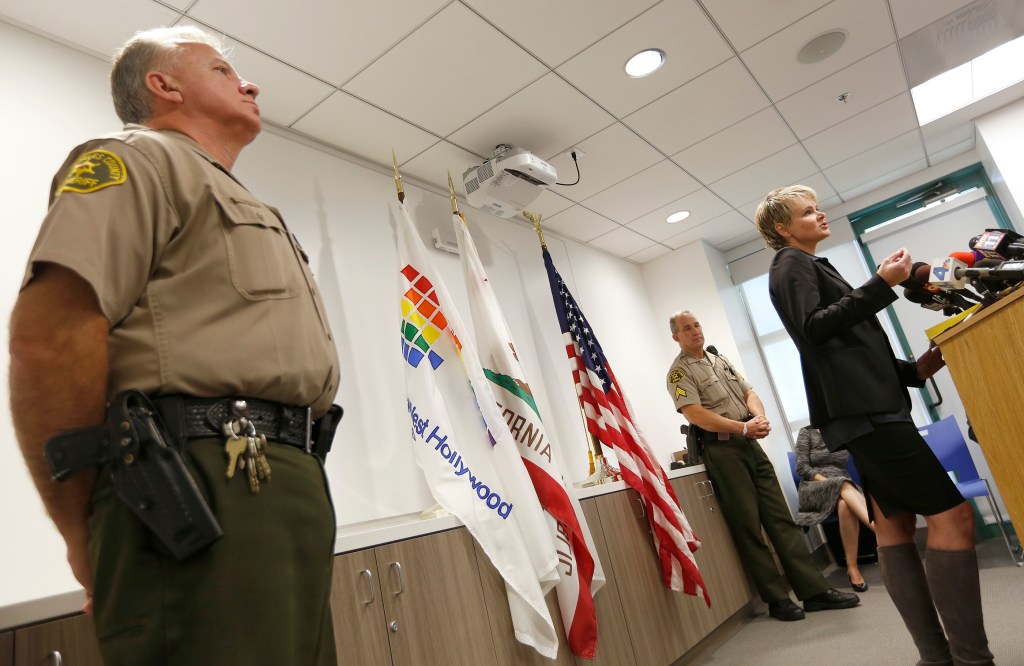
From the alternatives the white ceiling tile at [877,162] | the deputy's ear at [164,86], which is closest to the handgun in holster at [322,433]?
the deputy's ear at [164,86]

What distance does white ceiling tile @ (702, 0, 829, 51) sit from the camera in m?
2.86

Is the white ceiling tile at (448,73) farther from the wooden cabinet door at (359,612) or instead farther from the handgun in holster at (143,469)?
the handgun in holster at (143,469)

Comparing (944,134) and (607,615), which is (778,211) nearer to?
(607,615)

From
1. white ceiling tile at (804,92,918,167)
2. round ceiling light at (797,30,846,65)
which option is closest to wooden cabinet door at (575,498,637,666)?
round ceiling light at (797,30,846,65)

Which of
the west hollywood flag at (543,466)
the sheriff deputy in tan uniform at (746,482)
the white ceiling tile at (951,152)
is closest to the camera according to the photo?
the west hollywood flag at (543,466)

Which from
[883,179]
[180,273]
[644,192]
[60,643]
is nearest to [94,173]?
[180,273]

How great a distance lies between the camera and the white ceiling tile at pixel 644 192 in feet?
13.8

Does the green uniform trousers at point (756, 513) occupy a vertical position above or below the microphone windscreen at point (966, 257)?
below

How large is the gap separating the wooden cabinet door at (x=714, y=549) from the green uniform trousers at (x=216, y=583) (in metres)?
2.78

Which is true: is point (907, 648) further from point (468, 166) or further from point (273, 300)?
point (468, 166)

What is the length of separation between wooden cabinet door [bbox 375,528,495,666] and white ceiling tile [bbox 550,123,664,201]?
2.43 m

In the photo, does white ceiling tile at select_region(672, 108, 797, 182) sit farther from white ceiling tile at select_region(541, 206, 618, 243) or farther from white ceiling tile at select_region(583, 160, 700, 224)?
white ceiling tile at select_region(541, 206, 618, 243)

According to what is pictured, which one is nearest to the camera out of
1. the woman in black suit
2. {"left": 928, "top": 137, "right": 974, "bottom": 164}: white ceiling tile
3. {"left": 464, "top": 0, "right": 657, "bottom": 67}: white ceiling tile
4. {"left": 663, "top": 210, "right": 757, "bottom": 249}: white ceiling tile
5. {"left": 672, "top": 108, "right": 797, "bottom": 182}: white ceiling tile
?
the woman in black suit

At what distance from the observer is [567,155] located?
3.75 meters
